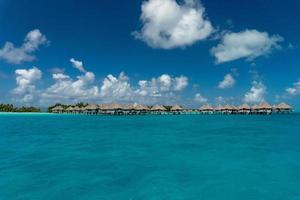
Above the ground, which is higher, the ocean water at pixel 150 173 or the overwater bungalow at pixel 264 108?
the overwater bungalow at pixel 264 108

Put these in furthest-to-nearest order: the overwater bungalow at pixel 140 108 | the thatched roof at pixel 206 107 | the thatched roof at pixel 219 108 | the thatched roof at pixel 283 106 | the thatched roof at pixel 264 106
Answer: the thatched roof at pixel 206 107 < the thatched roof at pixel 219 108 < the overwater bungalow at pixel 140 108 < the thatched roof at pixel 283 106 < the thatched roof at pixel 264 106

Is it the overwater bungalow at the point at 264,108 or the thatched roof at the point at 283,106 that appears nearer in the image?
the overwater bungalow at the point at 264,108

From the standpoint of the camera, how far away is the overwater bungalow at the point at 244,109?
234 ft

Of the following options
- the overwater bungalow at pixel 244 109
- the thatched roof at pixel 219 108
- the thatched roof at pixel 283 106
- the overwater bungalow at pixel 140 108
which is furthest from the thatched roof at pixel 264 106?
the overwater bungalow at pixel 140 108

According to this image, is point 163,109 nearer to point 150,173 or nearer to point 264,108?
point 264,108

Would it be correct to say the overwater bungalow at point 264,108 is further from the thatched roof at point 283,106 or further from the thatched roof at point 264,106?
the thatched roof at point 283,106

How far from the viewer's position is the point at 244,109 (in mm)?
72812

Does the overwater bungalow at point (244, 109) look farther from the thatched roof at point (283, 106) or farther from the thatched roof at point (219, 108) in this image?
the thatched roof at point (283, 106)

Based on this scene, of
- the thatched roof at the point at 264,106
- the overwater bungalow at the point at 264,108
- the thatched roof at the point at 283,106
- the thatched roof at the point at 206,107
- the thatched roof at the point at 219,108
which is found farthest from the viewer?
the thatched roof at the point at 206,107

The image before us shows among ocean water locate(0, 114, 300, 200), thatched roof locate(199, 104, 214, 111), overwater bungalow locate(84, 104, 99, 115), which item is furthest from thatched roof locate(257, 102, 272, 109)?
ocean water locate(0, 114, 300, 200)

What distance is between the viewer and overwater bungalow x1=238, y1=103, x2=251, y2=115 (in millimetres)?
71262

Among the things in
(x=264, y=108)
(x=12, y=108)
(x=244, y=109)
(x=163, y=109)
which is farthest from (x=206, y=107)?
(x=12, y=108)

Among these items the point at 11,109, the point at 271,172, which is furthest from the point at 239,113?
the point at 271,172

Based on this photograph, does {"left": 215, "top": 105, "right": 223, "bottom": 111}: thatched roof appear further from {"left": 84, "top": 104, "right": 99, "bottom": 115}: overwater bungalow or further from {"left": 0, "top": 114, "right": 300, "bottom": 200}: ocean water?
{"left": 0, "top": 114, "right": 300, "bottom": 200}: ocean water
